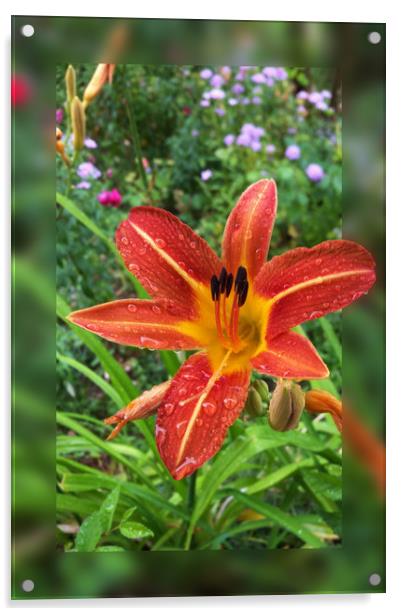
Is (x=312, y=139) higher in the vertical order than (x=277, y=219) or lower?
higher

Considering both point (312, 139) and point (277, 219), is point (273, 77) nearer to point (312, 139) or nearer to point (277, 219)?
point (312, 139)

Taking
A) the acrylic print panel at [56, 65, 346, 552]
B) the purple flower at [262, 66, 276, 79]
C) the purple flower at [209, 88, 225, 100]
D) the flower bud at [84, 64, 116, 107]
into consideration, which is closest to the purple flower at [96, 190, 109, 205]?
→ the acrylic print panel at [56, 65, 346, 552]

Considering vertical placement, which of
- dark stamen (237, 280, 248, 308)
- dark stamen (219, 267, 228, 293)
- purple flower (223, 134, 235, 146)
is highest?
purple flower (223, 134, 235, 146)

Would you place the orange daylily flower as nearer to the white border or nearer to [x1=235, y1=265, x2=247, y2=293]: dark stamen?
[x1=235, y1=265, x2=247, y2=293]: dark stamen

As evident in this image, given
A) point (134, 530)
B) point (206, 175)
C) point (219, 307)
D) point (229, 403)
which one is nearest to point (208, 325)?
point (219, 307)

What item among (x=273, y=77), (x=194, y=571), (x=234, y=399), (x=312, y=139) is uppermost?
(x=273, y=77)
